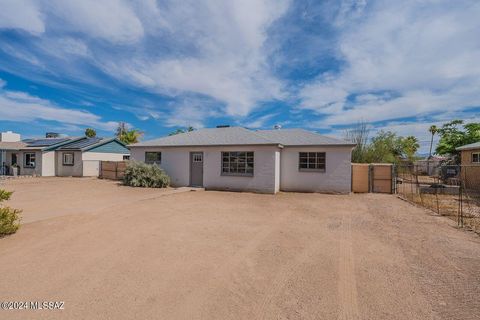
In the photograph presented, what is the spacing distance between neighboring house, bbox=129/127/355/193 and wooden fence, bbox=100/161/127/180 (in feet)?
15.9

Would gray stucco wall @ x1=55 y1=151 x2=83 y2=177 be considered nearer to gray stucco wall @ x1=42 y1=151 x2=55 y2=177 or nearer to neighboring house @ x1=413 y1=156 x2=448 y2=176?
gray stucco wall @ x1=42 y1=151 x2=55 y2=177

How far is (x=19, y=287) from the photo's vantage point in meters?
3.63

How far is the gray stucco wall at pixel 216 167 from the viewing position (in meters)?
14.1

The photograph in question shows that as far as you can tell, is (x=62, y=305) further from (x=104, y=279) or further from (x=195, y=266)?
(x=195, y=266)

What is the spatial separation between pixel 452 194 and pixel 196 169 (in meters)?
16.2

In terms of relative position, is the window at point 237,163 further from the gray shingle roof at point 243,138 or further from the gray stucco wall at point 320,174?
the gray stucco wall at point 320,174

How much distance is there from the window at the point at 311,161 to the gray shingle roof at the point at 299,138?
2.20 ft

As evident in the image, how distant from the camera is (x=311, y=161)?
48.2 ft

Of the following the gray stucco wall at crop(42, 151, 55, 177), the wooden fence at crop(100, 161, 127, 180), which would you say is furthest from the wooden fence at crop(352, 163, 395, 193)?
the gray stucco wall at crop(42, 151, 55, 177)

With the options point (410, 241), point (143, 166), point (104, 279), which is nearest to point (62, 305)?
point (104, 279)

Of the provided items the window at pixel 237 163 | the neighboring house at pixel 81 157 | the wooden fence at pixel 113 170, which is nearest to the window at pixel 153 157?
the wooden fence at pixel 113 170

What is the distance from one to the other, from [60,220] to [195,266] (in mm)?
5361

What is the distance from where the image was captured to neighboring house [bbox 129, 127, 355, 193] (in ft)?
46.1

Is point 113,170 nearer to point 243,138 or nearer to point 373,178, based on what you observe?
point 243,138
